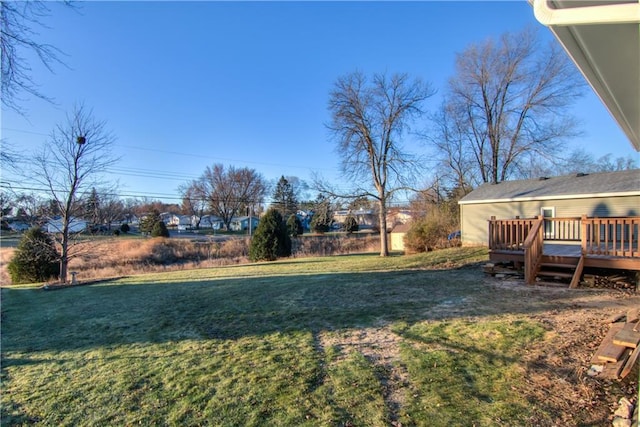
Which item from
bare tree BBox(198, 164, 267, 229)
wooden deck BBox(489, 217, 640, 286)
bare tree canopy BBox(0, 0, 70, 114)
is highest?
bare tree BBox(198, 164, 267, 229)

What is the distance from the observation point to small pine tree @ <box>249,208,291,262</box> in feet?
57.3

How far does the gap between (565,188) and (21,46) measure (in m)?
17.4

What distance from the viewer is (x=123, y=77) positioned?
416 inches

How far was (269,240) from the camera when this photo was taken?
17.5 meters

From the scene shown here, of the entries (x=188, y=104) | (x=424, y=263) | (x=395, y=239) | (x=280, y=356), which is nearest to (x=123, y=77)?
(x=188, y=104)

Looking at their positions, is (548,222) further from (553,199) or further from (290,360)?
(290,360)

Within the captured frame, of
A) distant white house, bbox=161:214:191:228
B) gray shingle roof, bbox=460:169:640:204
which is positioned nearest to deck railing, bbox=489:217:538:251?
gray shingle roof, bbox=460:169:640:204

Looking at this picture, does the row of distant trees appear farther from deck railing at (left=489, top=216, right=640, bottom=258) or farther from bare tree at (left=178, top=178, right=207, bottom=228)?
bare tree at (left=178, top=178, right=207, bottom=228)

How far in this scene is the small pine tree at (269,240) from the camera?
1747cm

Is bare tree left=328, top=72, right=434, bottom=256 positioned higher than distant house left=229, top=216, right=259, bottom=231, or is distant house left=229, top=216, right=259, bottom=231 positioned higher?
bare tree left=328, top=72, right=434, bottom=256

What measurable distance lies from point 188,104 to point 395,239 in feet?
61.7

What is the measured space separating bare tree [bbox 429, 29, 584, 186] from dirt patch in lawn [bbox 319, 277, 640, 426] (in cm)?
2085

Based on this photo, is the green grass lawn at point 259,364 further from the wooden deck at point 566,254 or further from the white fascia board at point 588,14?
the white fascia board at point 588,14

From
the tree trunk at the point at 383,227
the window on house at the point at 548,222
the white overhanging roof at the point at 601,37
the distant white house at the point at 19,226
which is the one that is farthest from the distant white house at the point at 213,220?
the white overhanging roof at the point at 601,37
